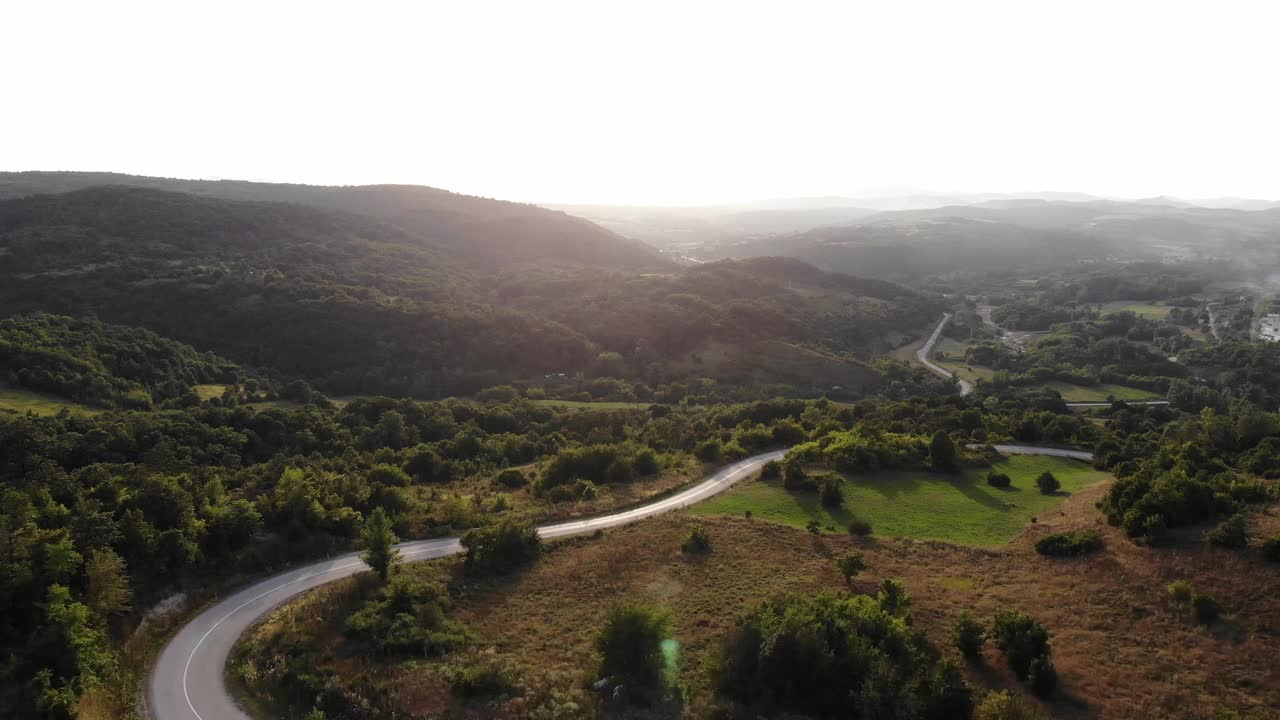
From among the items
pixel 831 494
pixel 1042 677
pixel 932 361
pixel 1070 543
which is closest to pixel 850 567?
pixel 1042 677

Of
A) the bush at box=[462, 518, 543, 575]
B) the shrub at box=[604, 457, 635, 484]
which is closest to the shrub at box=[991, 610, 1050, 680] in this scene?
the bush at box=[462, 518, 543, 575]

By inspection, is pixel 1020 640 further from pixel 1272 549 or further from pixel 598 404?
pixel 598 404

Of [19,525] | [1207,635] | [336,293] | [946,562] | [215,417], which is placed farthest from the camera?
[336,293]

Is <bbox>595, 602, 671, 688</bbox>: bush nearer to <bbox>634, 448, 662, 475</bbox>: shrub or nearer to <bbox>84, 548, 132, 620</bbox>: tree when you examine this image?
<bbox>84, 548, 132, 620</bbox>: tree

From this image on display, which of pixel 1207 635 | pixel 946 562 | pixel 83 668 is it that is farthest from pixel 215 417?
pixel 1207 635

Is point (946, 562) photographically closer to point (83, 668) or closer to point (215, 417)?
point (83, 668)
